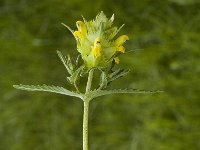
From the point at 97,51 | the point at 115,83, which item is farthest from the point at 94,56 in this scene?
the point at 115,83

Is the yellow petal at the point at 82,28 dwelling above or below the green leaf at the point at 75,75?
above

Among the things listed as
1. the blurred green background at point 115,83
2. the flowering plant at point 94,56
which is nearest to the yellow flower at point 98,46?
the flowering plant at point 94,56

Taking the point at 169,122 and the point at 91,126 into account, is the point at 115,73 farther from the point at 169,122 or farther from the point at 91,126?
the point at 91,126

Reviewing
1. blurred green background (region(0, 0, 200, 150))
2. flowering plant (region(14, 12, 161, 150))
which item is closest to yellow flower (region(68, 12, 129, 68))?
flowering plant (region(14, 12, 161, 150))

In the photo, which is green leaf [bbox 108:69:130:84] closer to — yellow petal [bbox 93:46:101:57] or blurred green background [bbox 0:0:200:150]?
yellow petal [bbox 93:46:101:57]

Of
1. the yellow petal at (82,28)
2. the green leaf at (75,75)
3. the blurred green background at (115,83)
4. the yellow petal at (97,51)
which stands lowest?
the green leaf at (75,75)

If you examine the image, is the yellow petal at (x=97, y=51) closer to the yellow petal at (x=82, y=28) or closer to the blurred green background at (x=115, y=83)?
the yellow petal at (x=82, y=28)

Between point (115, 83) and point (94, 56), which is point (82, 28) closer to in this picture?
point (94, 56)

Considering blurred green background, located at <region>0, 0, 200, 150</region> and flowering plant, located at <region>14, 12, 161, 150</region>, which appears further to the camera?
blurred green background, located at <region>0, 0, 200, 150</region>
